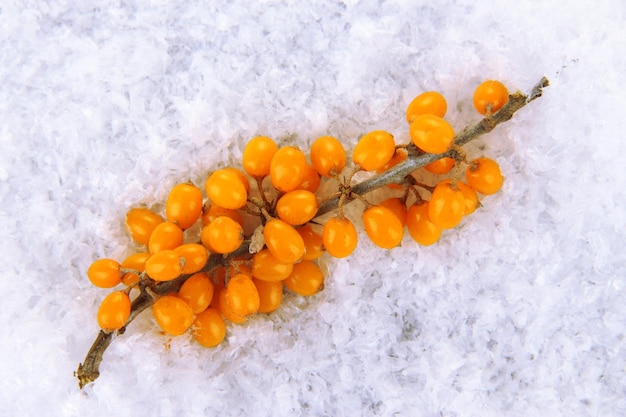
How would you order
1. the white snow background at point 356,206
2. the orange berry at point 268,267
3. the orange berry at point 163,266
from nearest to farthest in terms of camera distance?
the orange berry at point 163,266
the orange berry at point 268,267
the white snow background at point 356,206

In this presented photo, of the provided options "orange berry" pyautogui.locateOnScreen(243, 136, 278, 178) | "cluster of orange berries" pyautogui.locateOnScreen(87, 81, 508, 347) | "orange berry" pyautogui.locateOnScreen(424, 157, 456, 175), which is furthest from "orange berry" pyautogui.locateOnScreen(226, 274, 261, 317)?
"orange berry" pyautogui.locateOnScreen(424, 157, 456, 175)

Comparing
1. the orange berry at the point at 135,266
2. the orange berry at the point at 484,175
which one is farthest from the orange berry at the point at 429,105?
the orange berry at the point at 135,266

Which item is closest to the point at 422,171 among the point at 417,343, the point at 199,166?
the point at 417,343

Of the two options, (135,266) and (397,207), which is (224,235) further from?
(397,207)

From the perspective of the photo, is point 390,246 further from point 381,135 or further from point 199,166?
point 199,166

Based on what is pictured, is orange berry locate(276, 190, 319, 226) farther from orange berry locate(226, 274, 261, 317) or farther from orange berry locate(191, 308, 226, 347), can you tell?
orange berry locate(191, 308, 226, 347)

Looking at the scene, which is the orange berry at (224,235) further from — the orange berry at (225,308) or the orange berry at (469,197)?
the orange berry at (469,197)

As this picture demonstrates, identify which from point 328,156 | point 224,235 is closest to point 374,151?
point 328,156
